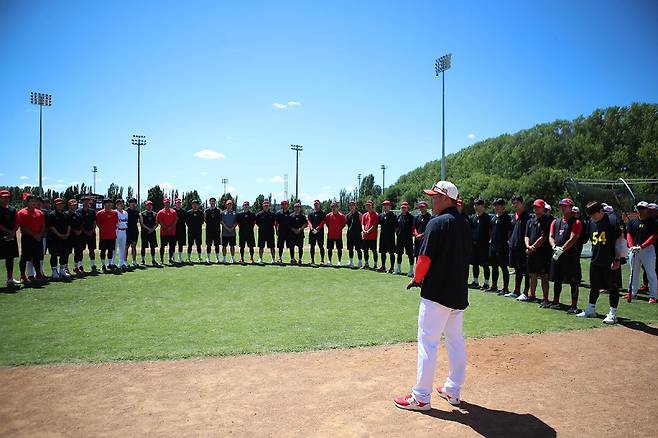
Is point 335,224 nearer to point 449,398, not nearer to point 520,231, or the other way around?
point 520,231

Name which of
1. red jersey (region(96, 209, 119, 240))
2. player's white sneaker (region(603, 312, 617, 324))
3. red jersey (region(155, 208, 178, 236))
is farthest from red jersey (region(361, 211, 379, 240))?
red jersey (region(96, 209, 119, 240))

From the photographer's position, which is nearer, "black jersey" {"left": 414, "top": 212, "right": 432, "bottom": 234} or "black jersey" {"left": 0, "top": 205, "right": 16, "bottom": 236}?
"black jersey" {"left": 0, "top": 205, "right": 16, "bottom": 236}

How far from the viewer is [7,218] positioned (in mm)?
10711

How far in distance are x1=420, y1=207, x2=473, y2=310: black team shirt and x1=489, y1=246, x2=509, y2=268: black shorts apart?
289 inches

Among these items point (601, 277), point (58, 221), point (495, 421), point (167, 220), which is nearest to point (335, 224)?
point (167, 220)

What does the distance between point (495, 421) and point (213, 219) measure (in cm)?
1324

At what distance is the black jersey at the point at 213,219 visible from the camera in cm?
1565

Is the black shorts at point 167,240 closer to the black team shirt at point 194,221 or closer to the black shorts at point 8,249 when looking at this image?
the black team shirt at point 194,221

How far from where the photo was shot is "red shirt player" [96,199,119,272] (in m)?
13.5

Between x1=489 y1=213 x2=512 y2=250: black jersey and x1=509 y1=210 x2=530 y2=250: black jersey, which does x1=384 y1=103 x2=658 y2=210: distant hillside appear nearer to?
x1=489 y1=213 x2=512 y2=250: black jersey

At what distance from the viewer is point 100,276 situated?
12.5m

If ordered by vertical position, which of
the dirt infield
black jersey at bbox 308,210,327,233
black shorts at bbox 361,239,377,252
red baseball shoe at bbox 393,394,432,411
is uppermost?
black jersey at bbox 308,210,327,233

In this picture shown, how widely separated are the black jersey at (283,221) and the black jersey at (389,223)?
3.64 metres

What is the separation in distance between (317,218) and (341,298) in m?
6.59
